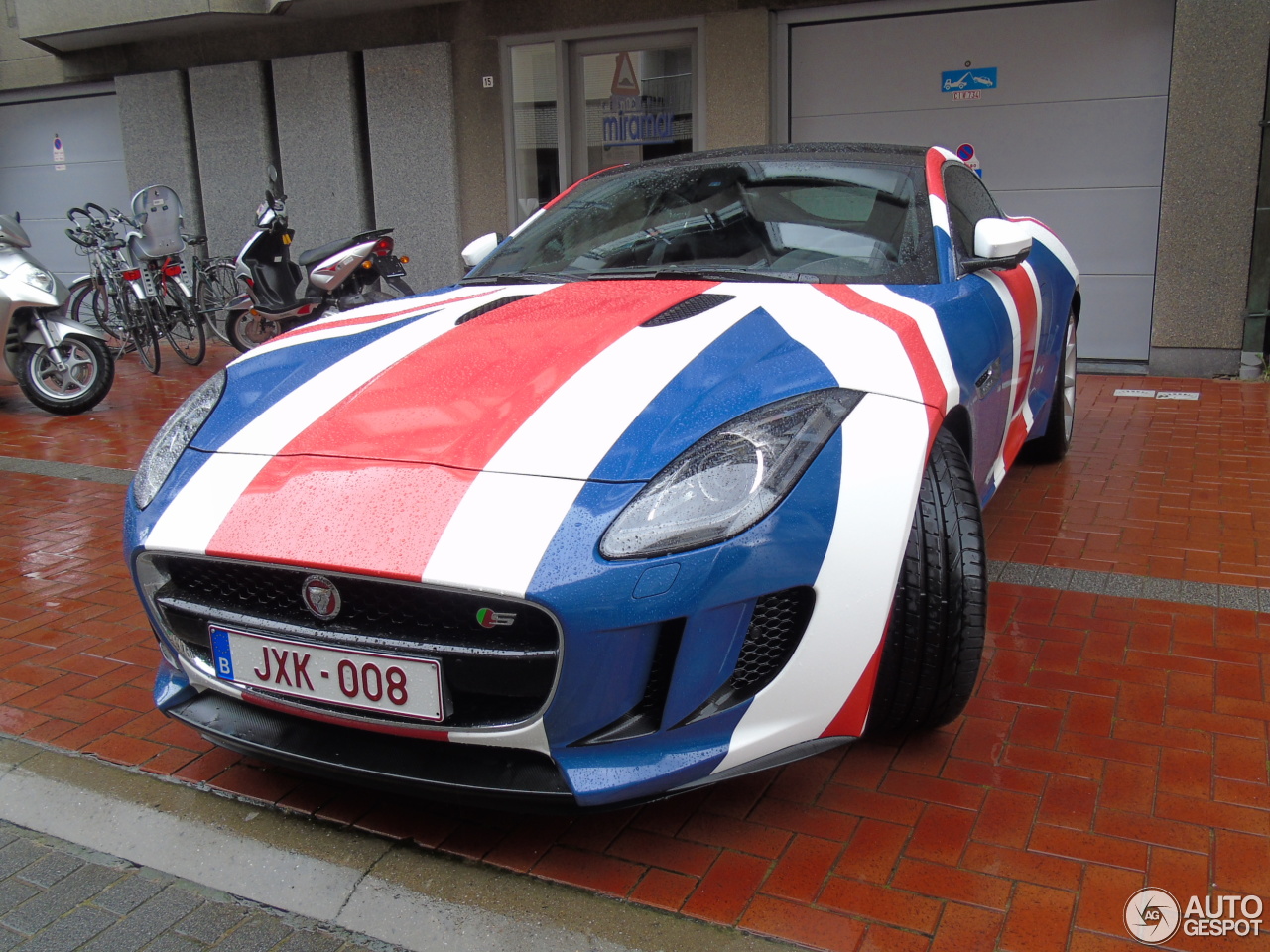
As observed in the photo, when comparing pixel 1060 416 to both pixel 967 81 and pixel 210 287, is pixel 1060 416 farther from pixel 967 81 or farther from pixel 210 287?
pixel 210 287

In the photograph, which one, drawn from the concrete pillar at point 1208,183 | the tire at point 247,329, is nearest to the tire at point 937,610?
the concrete pillar at point 1208,183

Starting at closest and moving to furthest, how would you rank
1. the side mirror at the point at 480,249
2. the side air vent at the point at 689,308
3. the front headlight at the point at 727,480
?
the front headlight at the point at 727,480 < the side air vent at the point at 689,308 < the side mirror at the point at 480,249

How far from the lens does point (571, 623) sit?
6.10 feet

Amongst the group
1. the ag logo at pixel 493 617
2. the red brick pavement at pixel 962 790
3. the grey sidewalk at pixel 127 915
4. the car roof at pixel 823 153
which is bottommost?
the grey sidewalk at pixel 127 915

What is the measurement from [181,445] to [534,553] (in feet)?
3.47

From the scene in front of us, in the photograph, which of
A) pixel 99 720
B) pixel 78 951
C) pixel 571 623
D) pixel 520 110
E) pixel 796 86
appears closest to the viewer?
pixel 571 623

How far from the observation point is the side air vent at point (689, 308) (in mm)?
2547

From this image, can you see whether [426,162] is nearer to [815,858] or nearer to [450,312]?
[450,312]

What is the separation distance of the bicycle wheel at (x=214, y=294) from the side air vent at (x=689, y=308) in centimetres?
710

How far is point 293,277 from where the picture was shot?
8695 millimetres

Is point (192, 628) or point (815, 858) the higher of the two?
point (192, 628)

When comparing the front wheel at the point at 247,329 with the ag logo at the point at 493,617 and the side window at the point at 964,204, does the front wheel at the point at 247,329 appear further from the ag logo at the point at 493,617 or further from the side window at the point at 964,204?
the ag logo at the point at 493,617

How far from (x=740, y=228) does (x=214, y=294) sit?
787 cm

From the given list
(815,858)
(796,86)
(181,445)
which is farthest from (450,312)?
(796,86)
